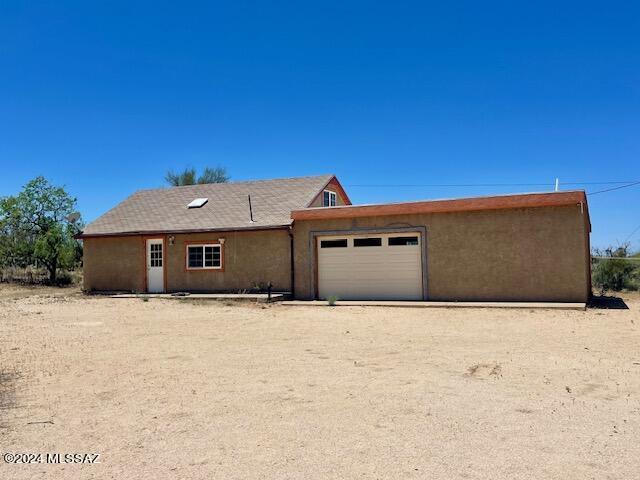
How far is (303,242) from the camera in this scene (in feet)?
63.1

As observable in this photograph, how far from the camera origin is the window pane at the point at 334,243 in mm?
18719

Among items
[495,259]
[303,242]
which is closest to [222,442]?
[495,259]

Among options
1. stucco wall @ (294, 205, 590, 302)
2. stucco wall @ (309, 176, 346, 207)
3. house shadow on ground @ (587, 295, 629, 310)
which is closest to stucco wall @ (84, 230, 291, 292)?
stucco wall @ (309, 176, 346, 207)

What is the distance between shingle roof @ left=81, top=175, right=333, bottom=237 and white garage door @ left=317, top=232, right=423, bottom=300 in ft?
7.24

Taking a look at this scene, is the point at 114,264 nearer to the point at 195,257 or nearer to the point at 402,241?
the point at 195,257

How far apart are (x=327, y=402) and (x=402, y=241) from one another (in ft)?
41.1

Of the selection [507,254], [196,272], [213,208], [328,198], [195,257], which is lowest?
[196,272]

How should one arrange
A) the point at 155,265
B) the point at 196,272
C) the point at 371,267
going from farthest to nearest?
1. the point at 155,265
2. the point at 196,272
3. the point at 371,267

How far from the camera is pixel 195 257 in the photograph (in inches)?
848

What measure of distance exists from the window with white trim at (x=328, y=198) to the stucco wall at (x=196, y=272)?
4395 mm

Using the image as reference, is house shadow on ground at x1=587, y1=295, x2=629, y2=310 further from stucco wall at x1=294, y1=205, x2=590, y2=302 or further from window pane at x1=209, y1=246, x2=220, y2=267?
window pane at x1=209, y1=246, x2=220, y2=267

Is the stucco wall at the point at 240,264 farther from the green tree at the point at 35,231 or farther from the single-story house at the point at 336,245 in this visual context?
the green tree at the point at 35,231

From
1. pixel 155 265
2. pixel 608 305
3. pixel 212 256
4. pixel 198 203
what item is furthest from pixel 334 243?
pixel 608 305

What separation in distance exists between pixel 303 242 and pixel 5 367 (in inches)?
489
